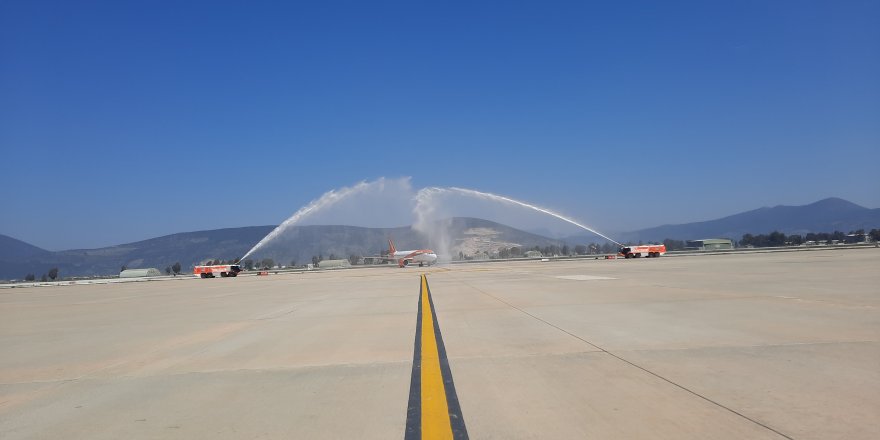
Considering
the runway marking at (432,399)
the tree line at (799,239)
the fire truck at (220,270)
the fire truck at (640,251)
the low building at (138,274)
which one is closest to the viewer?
the runway marking at (432,399)

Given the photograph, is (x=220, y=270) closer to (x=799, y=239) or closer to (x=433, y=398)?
(x=433, y=398)

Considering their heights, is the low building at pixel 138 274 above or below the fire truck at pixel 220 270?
above

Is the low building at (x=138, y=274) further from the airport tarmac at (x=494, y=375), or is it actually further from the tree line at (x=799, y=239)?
the tree line at (x=799, y=239)

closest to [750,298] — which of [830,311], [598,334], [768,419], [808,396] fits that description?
[830,311]

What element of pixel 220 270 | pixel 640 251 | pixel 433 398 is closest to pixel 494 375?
pixel 433 398

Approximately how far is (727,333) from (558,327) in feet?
9.34

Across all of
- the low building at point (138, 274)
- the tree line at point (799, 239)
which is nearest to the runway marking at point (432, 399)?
the low building at point (138, 274)

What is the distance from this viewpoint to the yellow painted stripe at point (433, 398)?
183 inches

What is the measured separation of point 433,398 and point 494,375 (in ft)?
4.03

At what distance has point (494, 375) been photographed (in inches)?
263

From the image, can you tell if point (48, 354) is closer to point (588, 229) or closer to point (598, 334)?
point (598, 334)

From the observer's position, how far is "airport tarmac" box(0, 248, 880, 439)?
4832mm

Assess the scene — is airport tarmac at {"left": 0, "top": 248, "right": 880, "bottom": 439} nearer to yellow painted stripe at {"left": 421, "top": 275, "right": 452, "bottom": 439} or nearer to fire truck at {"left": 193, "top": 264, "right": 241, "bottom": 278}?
yellow painted stripe at {"left": 421, "top": 275, "right": 452, "bottom": 439}

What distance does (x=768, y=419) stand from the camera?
15.2ft
